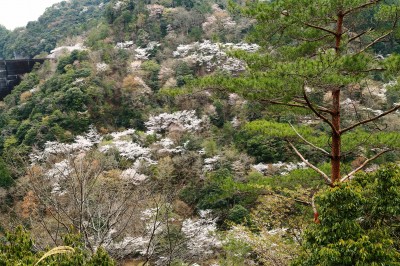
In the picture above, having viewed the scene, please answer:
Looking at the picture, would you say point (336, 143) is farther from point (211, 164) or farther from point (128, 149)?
point (128, 149)

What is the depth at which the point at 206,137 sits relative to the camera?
20.0 metres

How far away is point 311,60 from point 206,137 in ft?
50.6

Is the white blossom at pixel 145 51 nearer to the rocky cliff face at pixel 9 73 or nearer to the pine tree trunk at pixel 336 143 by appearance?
the rocky cliff face at pixel 9 73

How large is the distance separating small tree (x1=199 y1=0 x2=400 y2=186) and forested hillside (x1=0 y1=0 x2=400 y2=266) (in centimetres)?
3

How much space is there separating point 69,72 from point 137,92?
4.19m

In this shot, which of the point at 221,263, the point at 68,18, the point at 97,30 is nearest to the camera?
the point at 221,263

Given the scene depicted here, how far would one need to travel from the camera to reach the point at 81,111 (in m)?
21.0

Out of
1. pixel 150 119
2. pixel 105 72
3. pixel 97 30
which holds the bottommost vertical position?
pixel 150 119

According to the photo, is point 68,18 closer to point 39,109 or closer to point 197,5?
point 197,5

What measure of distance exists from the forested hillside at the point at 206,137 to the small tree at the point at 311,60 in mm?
26

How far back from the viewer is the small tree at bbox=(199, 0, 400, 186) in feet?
15.6

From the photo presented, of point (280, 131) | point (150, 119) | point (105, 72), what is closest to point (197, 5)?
point (105, 72)

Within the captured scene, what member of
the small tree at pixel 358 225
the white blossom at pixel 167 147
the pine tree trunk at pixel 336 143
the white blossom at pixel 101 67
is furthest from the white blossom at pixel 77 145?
the small tree at pixel 358 225

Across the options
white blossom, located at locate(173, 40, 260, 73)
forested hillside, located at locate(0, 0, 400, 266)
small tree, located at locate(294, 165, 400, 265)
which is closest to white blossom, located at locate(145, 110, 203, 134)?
forested hillside, located at locate(0, 0, 400, 266)
